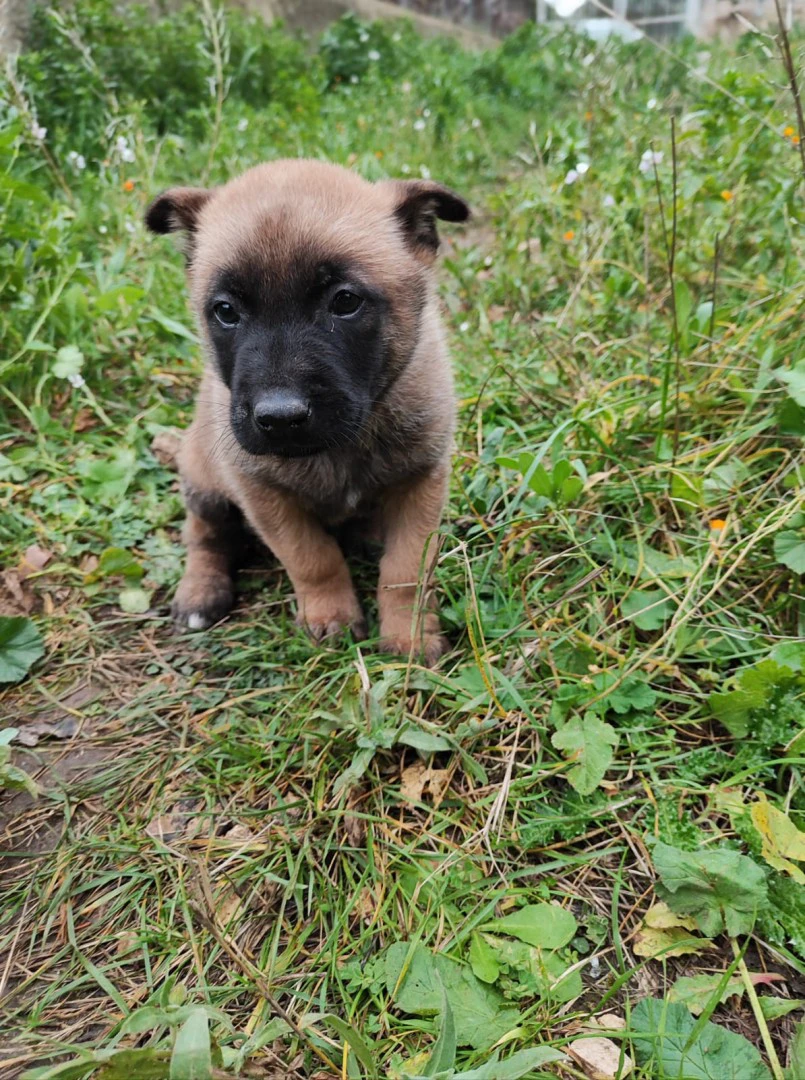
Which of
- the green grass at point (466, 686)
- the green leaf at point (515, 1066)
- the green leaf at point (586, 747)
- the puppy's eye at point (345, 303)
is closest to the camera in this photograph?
the green leaf at point (515, 1066)

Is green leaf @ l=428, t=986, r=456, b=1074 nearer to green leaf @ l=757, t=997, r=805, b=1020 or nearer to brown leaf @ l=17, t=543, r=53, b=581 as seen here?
green leaf @ l=757, t=997, r=805, b=1020

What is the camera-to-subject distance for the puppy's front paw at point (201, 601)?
2.49 metres

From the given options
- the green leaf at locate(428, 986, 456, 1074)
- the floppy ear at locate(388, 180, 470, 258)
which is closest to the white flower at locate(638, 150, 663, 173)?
the floppy ear at locate(388, 180, 470, 258)

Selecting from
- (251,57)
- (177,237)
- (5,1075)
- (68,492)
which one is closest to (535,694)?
(5,1075)

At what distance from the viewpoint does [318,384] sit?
183 centimetres

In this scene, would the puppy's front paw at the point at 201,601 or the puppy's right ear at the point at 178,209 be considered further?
the puppy's front paw at the point at 201,601

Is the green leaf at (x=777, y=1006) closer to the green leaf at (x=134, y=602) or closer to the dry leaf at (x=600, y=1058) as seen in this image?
the dry leaf at (x=600, y=1058)

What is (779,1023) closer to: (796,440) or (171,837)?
(171,837)

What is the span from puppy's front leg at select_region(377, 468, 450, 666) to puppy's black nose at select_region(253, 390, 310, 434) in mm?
595

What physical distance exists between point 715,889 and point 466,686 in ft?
2.42

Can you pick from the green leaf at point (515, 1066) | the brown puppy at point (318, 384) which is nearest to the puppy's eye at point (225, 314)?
the brown puppy at point (318, 384)

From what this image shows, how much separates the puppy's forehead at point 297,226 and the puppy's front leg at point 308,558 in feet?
2.25

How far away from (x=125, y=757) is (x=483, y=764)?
0.96 meters

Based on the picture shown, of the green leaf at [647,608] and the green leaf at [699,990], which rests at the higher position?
the green leaf at [647,608]
